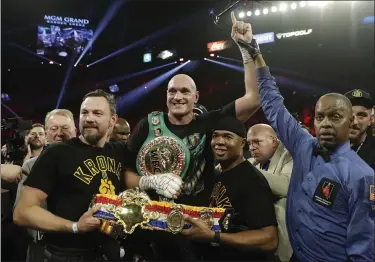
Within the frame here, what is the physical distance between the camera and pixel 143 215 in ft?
5.49

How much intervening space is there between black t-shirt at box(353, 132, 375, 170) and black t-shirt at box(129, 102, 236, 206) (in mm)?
817

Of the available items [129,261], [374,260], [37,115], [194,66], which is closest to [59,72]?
[37,115]

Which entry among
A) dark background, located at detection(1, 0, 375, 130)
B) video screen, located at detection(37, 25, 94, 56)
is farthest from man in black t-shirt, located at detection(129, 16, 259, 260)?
video screen, located at detection(37, 25, 94, 56)

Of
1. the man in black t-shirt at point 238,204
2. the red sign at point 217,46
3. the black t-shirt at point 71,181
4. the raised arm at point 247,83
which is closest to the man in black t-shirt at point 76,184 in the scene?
the black t-shirt at point 71,181

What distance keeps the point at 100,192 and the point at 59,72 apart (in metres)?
15.9

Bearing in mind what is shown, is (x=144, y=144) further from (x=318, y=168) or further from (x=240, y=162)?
(x=318, y=168)

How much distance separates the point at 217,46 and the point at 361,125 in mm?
12525

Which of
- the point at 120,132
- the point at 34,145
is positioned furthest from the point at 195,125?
the point at 34,145

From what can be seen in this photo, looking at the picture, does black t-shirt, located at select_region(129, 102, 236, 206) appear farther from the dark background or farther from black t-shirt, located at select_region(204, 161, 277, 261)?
the dark background

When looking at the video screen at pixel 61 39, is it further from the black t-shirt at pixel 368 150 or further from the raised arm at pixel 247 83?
the black t-shirt at pixel 368 150

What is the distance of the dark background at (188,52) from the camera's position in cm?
1138

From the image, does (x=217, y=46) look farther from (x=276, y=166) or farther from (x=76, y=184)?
(x=76, y=184)

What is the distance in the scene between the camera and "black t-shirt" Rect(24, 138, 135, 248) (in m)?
1.79

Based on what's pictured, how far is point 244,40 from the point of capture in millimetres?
2094
